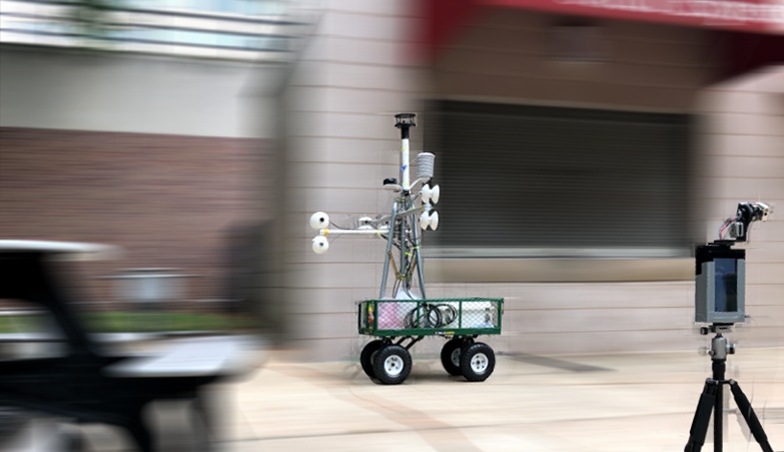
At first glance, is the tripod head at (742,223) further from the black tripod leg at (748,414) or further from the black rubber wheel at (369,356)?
the black rubber wheel at (369,356)

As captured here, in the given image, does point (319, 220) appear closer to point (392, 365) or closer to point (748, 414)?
point (392, 365)

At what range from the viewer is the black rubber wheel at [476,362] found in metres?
6.64

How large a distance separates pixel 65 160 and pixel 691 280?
7.05 m

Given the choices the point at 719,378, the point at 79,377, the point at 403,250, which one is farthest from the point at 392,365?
the point at 79,377

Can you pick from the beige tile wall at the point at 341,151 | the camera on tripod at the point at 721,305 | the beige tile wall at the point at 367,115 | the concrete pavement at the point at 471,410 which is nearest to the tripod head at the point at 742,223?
the camera on tripod at the point at 721,305

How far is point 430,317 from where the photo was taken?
6.49 metres

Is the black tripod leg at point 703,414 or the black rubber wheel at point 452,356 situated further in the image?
the black rubber wheel at point 452,356

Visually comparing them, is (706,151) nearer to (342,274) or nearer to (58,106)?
(342,274)

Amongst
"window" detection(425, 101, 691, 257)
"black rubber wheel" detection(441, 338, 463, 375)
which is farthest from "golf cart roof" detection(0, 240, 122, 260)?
"window" detection(425, 101, 691, 257)

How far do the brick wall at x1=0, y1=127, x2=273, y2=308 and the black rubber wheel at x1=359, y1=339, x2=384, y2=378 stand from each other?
2.38m

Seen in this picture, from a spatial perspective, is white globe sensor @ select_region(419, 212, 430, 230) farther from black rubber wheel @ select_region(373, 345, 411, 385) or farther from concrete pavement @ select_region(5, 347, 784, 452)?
concrete pavement @ select_region(5, 347, 784, 452)

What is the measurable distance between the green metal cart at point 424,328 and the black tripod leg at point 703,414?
307 centimetres

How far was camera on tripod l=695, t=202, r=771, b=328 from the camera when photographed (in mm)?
3383

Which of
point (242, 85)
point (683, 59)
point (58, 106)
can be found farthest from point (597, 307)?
point (58, 106)
